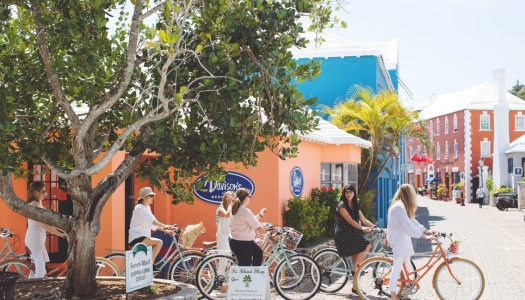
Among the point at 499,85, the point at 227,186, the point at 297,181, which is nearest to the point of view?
the point at 227,186

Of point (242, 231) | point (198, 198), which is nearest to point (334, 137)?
point (198, 198)

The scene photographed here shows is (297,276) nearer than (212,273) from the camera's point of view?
No

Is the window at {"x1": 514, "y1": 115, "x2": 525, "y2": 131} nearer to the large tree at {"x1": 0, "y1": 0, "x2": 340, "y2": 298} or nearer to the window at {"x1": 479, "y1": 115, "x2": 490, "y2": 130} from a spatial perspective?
the window at {"x1": 479, "y1": 115, "x2": 490, "y2": 130}

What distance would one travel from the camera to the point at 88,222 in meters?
7.73

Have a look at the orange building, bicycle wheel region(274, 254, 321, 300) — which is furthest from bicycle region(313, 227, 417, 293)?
the orange building

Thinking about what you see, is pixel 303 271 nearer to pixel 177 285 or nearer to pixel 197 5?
pixel 177 285

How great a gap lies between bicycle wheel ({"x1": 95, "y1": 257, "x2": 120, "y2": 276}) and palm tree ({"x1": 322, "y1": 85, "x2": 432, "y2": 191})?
39.1 feet

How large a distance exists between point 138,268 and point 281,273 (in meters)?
3.10

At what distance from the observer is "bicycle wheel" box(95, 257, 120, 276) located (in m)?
9.65

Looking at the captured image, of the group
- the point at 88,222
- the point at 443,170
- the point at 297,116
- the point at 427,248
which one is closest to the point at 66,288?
the point at 88,222

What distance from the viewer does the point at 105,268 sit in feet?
32.9

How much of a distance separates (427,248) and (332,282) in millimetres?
7648

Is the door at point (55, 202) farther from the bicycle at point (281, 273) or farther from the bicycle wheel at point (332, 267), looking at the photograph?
the bicycle wheel at point (332, 267)

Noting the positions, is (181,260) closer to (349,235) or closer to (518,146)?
(349,235)
